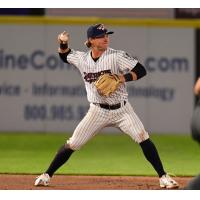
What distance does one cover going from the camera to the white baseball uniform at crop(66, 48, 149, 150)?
7.96 m

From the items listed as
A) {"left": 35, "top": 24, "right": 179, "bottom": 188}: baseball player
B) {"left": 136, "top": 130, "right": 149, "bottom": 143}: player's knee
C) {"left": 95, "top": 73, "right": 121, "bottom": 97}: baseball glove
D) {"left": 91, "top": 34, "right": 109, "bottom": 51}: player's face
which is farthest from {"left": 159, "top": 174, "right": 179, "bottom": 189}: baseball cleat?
{"left": 91, "top": 34, "right": 109, "bottom": 51}: player's face

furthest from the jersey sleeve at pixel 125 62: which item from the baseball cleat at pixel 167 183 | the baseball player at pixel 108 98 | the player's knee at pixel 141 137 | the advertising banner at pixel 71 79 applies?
the advertising banner at pixel 71 79

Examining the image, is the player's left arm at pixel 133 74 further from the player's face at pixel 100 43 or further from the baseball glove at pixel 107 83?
the player's face at pixel 100 43

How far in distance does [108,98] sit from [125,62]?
390mm

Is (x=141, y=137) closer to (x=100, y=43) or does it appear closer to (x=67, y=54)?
(x=100, y=43)

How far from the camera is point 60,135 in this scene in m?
13.9

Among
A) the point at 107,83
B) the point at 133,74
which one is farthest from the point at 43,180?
the point at 133,74

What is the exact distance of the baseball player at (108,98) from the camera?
7934mm

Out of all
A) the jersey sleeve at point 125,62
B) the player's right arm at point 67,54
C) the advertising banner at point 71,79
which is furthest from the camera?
the advertising banner at point 71,79

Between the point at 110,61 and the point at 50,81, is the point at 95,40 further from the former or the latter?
the point at 50,81

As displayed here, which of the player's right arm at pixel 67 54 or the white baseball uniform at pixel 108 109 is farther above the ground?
the player's right arm at pixel 67 54

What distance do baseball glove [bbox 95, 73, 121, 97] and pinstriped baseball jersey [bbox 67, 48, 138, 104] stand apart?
0.29 ft

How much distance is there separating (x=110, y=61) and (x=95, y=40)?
0.25m

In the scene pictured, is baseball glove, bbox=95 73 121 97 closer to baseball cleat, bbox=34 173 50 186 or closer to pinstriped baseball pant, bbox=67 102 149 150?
pinstriped baseball pant, bbox=67 102 149 150
